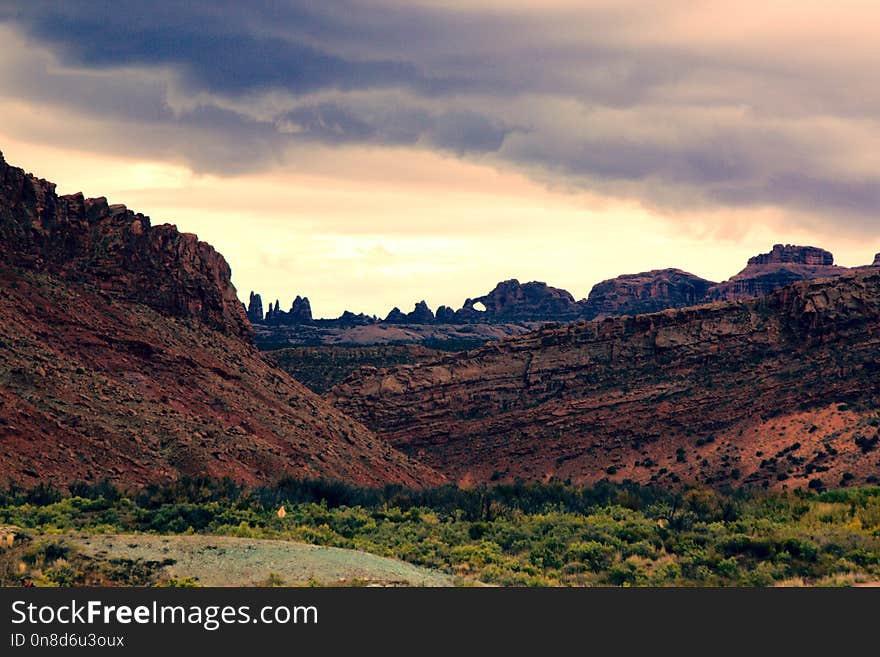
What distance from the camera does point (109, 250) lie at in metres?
69.8

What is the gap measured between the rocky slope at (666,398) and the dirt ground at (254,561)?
51983 millimetres

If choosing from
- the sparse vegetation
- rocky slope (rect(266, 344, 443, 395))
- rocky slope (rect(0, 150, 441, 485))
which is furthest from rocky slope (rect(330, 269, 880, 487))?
the sparse vegetation

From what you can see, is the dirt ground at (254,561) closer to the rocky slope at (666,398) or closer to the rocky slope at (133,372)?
the rocky slope at (133,372)

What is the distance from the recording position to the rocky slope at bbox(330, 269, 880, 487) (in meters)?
80.1

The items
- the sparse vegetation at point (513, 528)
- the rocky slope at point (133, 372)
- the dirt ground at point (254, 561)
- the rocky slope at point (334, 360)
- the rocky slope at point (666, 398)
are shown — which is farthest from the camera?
the rocky slope at point (334, 360)

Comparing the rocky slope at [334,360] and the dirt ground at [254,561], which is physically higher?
the rocky slope at [334,360]

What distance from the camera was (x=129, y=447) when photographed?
52156 mm

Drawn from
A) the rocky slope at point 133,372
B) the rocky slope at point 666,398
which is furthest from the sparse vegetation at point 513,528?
the rocky slope at point 666,398

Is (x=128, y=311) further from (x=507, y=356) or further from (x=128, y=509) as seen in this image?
(x=507, y=356)

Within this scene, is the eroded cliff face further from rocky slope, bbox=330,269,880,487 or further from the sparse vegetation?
the sparse vegetation

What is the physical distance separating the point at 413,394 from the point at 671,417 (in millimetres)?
25905

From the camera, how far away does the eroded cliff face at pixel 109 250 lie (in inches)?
2549

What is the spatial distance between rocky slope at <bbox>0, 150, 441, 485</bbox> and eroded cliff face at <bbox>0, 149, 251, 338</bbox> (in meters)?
0.10

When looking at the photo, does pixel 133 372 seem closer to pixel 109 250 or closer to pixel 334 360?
pixel 109 250
